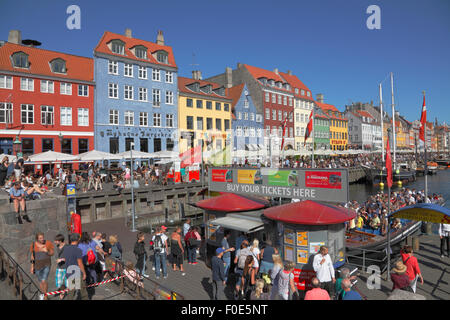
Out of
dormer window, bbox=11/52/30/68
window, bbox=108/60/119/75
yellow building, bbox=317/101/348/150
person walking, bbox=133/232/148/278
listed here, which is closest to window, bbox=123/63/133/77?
window, bbox=108/60/119/75

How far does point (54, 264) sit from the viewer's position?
501 inches

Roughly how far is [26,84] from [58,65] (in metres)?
4.25

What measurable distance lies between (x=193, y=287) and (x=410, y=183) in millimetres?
57084

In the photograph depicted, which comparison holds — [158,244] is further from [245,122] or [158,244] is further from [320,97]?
[320,97]

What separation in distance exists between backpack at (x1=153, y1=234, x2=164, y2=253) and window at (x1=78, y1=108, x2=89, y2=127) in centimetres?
3043

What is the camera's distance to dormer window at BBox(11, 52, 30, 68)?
3303 centimetres

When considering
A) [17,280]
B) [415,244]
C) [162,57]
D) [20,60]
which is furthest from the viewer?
[162,57]

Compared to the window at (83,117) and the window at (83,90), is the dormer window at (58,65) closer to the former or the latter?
the window at (83,90)

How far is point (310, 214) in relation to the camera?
9.58m

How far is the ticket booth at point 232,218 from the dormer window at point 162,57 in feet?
119

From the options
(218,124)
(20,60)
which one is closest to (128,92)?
(20,60)

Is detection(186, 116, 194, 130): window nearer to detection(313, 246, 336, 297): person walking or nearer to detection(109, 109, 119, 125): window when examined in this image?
detection(109, 109, 119, 125): window

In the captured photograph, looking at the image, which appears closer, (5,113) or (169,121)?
(5,113)

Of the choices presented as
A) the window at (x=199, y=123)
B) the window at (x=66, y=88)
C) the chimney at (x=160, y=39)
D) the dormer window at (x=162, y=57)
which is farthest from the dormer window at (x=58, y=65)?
the window at (x=199, y=123)
